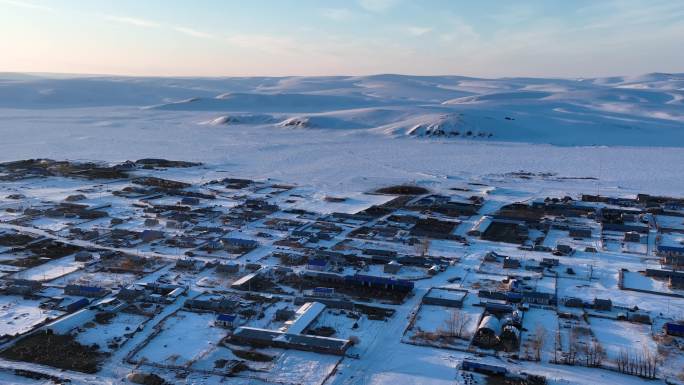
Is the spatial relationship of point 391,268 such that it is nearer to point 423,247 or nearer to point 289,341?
point 423,247

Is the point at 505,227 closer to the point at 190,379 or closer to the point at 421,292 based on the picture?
the point at 421,292

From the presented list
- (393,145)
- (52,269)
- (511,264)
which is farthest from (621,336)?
(393,145)

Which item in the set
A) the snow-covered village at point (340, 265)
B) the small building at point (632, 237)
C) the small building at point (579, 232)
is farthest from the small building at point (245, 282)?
the small building at point (632, 237)

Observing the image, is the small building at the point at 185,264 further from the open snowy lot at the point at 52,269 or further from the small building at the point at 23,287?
the small building at the point at 23,287

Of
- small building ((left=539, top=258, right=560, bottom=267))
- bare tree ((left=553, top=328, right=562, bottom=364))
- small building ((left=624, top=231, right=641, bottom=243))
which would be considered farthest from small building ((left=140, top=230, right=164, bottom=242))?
small building ((left=624, top=231, right=641, bottom=243))

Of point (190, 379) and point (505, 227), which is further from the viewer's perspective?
point (505, 227)

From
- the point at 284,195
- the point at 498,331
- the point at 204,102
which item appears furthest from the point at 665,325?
the point at 204,102

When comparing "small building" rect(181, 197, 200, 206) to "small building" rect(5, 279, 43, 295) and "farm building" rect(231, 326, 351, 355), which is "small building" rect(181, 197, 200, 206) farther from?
"farm building" rect(231, 326, 351, 355)
